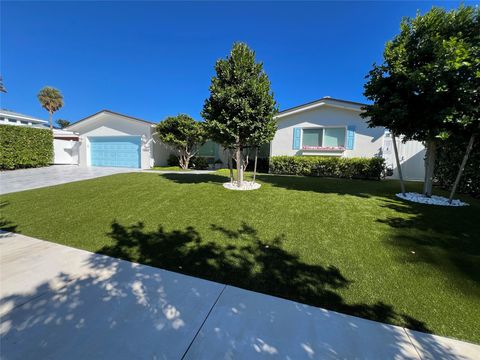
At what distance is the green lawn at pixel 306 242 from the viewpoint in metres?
2.38

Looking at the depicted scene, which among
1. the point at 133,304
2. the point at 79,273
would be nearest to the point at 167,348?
the point at 133,304

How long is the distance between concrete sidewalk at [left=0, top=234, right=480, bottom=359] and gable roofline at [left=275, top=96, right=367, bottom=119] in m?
12.2

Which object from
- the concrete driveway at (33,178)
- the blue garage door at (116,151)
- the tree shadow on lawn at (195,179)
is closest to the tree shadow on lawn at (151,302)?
the tree shadow on lawn at (195,179)

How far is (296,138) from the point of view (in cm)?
1334

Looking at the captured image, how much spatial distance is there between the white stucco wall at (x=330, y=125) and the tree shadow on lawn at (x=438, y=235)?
7.14m

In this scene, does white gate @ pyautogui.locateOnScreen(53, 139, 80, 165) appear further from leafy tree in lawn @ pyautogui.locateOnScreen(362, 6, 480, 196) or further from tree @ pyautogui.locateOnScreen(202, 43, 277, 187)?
leafy tree in lawn @ pyautogui.locateOnScreen(362, 6, 480, 196)

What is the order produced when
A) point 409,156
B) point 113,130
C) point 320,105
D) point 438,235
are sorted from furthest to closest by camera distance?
point 113,130 < point 320,105 < point 409,156 < point 438,235

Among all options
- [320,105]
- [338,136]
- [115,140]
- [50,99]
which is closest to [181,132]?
[115,140]

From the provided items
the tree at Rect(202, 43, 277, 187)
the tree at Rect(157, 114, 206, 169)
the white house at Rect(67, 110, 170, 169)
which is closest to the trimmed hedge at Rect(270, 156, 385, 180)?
the tree at Rect(157, 114, 206, 169)

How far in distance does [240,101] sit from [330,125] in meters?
8.42

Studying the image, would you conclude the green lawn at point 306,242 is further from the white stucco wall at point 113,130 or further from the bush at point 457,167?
the white stucco wall at point 113,130

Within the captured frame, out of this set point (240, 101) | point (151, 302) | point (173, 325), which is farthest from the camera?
point (240, 101)

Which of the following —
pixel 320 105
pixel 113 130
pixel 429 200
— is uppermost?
pixel 320 105

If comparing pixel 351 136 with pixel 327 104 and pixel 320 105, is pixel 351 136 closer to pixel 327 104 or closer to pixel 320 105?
pixel 327 104
